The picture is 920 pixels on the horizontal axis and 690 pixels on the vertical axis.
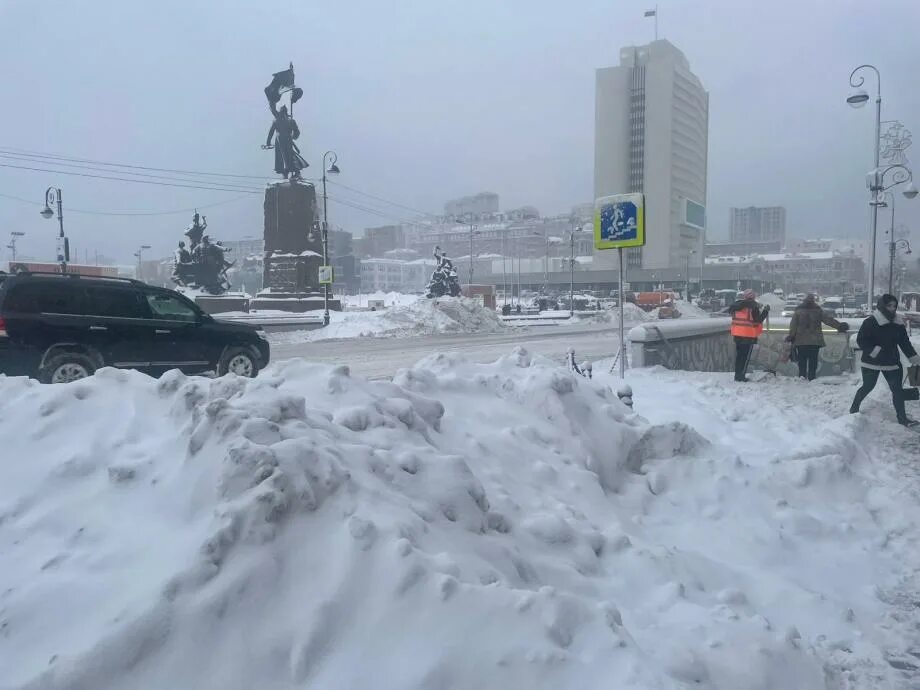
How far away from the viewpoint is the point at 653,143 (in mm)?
114625

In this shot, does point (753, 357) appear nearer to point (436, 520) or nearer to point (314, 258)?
point (436, 520)

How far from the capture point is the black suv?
382 inches

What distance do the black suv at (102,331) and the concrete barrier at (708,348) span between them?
7.16 m

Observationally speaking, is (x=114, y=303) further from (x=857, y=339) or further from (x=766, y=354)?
(x=766, y=354)

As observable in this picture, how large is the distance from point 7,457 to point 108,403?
76 centimetres

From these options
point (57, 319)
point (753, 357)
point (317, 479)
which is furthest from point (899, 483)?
point (57, 319)

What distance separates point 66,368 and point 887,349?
1093 centimetres

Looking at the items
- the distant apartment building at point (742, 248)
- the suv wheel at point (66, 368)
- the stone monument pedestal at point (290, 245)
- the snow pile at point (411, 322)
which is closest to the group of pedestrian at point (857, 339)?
the suv wheel at point (66, 368)

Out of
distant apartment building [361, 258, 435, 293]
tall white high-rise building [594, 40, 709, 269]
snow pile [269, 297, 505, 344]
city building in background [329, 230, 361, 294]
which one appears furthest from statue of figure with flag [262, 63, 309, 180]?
distant apartment building [361, 258, 435, 293]

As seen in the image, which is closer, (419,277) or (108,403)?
(108,403)

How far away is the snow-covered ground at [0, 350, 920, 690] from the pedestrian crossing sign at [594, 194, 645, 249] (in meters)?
4.49

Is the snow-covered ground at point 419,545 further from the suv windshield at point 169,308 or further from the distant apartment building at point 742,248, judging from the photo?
the distant apartment building at point 742,248

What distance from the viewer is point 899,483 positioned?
6.61 metres

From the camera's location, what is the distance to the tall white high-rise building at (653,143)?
113750mm
